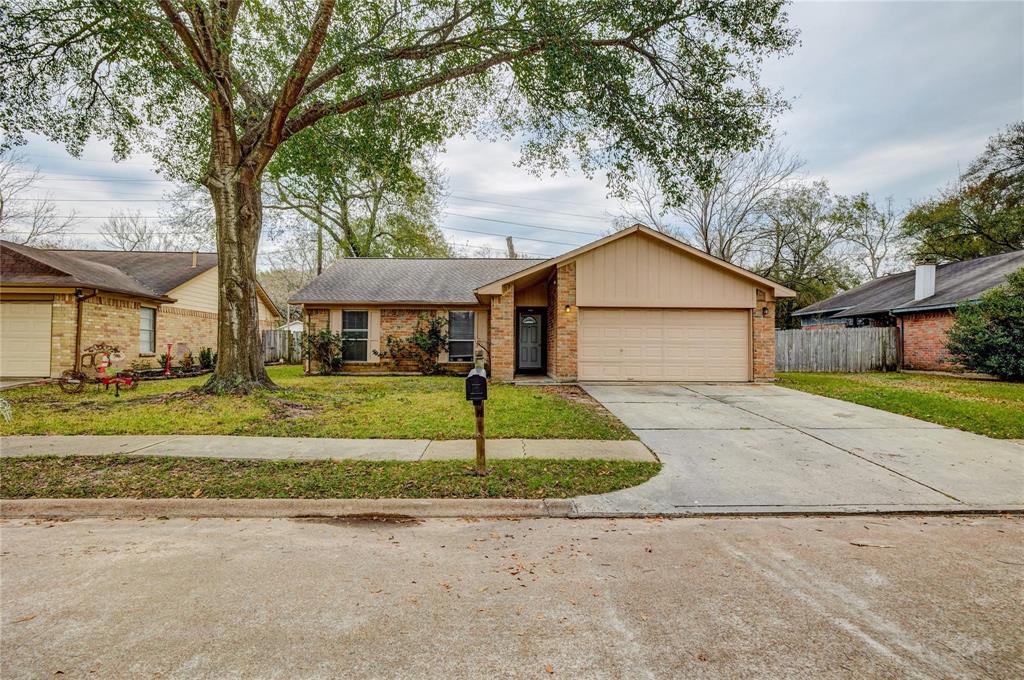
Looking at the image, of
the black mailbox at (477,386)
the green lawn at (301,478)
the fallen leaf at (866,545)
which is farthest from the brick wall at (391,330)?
the fallen leaf at (866,545)

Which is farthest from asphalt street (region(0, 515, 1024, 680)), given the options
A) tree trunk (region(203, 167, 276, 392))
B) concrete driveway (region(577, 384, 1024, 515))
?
tree trunk (region(203, 167, 276, 392))

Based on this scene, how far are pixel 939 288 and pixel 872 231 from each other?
16.0m

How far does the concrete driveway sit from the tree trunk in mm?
→ 7434

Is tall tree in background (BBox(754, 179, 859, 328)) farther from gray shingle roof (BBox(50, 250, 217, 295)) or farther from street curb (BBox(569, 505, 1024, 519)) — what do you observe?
gray shingle roof (BBox(50, 250, 217, 295))

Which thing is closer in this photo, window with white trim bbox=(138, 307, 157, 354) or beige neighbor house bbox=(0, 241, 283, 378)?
beige neighbor house bbox=(0, 241, 283, 378)

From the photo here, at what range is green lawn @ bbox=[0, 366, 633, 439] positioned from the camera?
6.92 metres

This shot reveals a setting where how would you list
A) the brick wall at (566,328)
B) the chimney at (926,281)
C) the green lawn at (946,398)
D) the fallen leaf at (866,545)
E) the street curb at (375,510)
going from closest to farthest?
the fallen leaf at (866,545)
the street curb at (375,510)
the green lawn at (946,398)
the brick wall at (566,328)
the chimney at (926,281)

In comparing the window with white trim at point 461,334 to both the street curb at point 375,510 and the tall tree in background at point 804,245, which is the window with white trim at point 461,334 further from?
the tall tree in background at point 804,245

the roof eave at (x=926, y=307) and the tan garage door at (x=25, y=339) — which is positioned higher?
the roof eave at (x=926, y=307)

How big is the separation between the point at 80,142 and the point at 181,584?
37.5 feet

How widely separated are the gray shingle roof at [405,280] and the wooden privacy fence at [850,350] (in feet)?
36.7

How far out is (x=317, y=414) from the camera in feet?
27.2

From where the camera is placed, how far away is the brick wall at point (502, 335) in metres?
13.4

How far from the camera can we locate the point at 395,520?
4.10 metres
